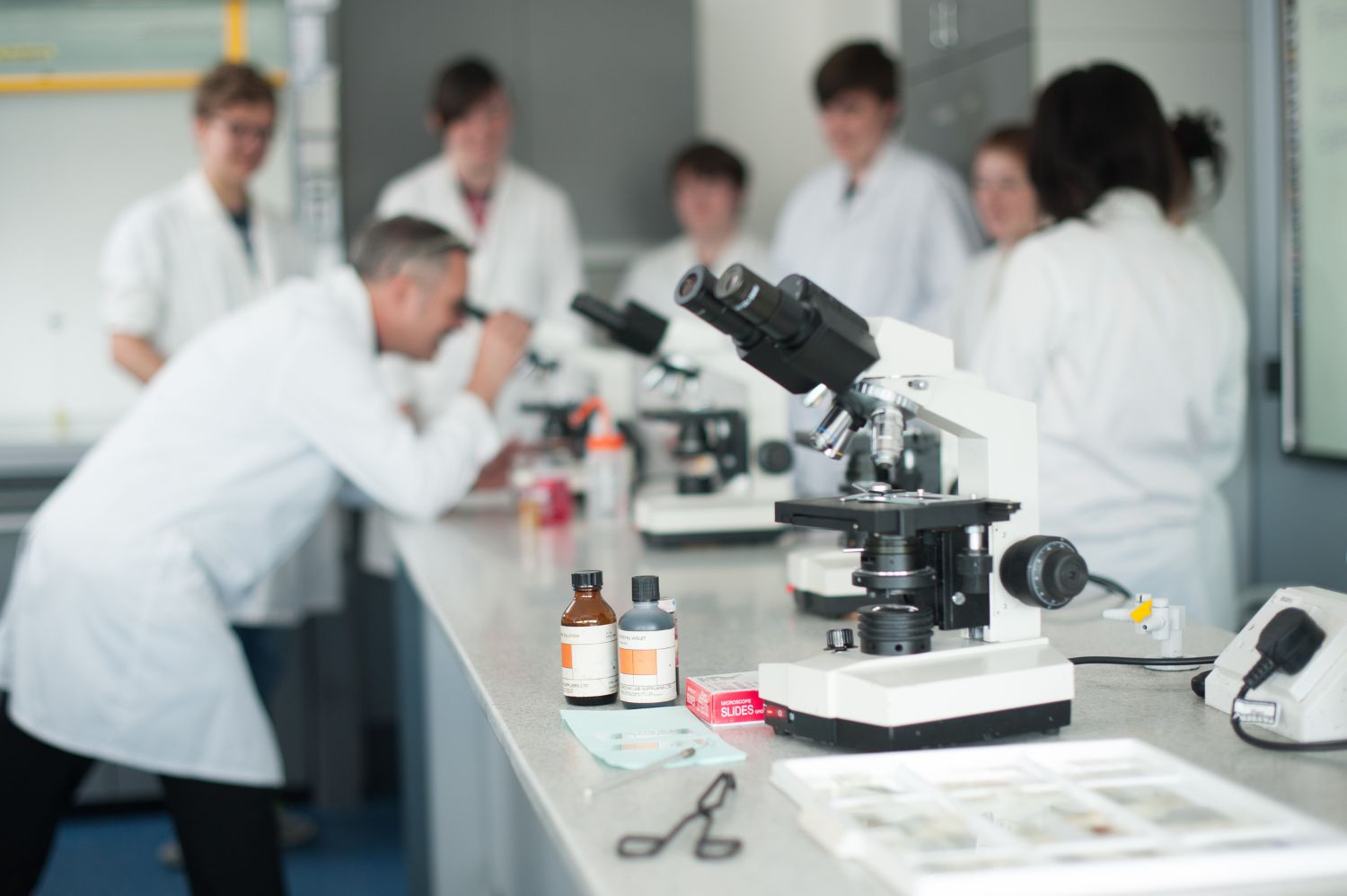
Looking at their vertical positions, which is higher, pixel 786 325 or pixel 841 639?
pixel 786 325

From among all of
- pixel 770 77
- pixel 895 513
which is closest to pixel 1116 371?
pixel 895 513

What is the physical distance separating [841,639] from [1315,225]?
6.55 ft

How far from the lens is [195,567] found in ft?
6.97

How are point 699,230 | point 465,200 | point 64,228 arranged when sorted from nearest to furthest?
point 465,200 → point 64,228 → point 699,230

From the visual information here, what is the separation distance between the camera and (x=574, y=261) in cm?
400

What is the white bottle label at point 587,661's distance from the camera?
1260mm

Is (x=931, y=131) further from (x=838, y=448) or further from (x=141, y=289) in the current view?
(x=838, y=448)

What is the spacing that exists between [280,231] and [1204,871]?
3331 mm

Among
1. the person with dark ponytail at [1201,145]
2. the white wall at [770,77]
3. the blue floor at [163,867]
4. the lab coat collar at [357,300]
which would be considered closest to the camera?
the lab coat collar at [357,300]

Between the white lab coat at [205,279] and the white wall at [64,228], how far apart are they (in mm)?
573

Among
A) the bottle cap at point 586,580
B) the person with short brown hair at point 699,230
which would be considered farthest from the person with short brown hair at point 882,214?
the bottle cap at point 586,580

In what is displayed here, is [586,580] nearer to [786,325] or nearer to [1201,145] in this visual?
[786,325]

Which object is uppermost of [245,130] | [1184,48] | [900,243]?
[1184,48]

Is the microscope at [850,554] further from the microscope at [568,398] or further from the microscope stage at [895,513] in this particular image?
the microscope at [568,398]
